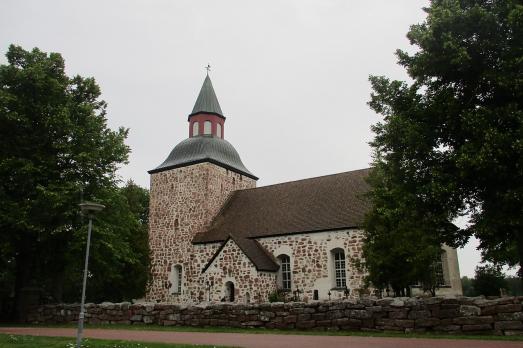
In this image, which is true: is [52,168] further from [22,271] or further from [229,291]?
[229,291]

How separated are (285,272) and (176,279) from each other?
8.87m

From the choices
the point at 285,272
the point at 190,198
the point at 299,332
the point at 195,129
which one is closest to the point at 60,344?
the point at 299,332

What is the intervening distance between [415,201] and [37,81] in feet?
56.8

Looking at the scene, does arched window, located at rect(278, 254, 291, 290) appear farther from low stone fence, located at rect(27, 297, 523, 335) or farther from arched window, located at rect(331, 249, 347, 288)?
low stone fence, located at rect(27, 297, 523, 335)

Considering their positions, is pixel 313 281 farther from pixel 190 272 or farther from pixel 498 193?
pixel 498 193

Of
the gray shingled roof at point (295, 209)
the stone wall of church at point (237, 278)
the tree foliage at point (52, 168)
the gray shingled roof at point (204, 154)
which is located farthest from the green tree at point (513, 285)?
the tree foliage at point (52, 168)

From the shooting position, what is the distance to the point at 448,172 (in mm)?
10977

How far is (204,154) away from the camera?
32.8 m

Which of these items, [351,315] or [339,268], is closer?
[351,315]

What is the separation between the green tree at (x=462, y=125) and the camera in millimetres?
9961

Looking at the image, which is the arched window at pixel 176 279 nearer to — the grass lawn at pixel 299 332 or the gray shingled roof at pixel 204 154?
the gray shingled roof at pixel 204 154

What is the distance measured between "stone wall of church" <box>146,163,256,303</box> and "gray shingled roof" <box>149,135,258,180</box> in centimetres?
41

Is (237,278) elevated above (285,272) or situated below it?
below

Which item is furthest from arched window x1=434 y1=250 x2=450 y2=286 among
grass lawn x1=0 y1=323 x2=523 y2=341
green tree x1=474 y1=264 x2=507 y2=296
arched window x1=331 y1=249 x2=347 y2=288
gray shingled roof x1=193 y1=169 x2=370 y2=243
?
grass lawn x1=0 y1=323 x2=523 y2=341
